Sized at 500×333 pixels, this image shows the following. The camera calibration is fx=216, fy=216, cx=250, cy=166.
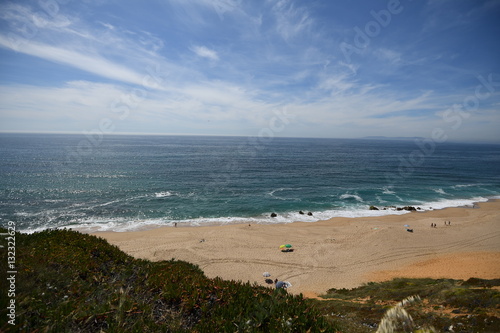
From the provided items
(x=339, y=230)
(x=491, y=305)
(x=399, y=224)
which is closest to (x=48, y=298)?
(x=491, y=305)

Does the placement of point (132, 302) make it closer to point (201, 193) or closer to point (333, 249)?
point (333, 249)

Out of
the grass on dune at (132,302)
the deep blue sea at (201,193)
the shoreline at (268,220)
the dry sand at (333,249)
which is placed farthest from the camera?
the deep blue sea at (201,193)

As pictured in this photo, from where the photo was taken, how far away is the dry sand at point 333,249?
20719mm

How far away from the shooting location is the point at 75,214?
3462 cm

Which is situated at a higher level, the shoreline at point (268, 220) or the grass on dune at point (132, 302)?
the grass on dune at point (132, 302)

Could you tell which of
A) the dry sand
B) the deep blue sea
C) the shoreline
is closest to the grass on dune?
the dry sand

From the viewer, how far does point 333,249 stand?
26.6m

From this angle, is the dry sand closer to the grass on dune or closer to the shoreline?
the shoreline

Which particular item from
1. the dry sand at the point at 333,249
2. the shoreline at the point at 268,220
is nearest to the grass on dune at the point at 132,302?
the dry sand at the point at 333,249

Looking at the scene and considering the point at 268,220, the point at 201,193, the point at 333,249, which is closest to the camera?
the point at 333,249

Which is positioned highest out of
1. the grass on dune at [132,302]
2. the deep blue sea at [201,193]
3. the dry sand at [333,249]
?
the grass on dune at [132,302]

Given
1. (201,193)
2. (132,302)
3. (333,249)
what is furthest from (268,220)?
(132,302)

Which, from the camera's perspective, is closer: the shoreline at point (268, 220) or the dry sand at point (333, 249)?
the dry sand at point (333, 249)

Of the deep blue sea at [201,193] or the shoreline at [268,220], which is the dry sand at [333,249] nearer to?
the shoreline at [268,220]
